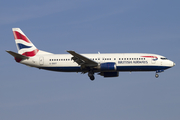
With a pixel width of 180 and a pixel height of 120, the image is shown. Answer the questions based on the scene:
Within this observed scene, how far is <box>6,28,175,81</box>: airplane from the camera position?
57031 mm

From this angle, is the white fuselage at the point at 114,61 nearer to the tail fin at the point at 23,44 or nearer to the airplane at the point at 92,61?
the airplane at the point at 92,61

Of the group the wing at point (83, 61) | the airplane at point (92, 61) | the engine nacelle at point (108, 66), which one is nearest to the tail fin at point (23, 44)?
the airplane at point (92, 61)

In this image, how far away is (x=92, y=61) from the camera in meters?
56.7

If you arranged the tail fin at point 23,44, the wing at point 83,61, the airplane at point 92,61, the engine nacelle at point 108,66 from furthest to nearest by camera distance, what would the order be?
the tail fin at point 23,44, the airplane at point 92,61, the engine nacelle at point 108,66, the wing at point 83,61

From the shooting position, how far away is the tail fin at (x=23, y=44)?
62.4 m

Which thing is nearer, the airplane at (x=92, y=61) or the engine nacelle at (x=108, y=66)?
the engine nacelle at (x=108, y=66)

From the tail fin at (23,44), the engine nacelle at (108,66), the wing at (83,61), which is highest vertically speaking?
the tail fin at (23,44)

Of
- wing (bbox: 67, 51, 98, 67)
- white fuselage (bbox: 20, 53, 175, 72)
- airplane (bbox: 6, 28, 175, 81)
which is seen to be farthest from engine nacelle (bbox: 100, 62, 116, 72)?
wing (bbox: 67, 51, 98, 67)

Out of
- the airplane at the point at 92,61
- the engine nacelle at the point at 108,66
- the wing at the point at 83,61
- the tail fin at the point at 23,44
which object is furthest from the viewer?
the tail fin at the point at 23,44

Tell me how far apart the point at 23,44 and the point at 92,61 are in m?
15.4

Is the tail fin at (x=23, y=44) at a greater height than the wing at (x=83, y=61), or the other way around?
the tail fin at (x=23, y=44)

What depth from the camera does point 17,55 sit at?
59531 mm

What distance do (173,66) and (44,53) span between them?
80.7 ft

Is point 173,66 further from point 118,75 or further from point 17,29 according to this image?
point 17,29
